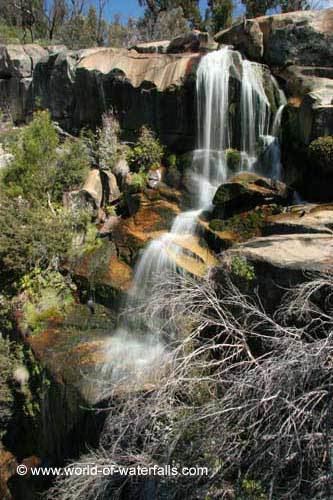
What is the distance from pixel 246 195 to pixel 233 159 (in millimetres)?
2546

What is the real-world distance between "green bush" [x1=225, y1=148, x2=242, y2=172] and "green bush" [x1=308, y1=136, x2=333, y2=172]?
2180 mm

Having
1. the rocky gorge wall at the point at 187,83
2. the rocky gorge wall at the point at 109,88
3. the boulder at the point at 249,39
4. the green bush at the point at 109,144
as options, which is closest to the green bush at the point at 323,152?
the rocky gorge wall at the point at 187,83

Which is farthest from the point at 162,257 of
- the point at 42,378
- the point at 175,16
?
the point at 175,16

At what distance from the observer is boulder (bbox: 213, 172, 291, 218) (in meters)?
9.03

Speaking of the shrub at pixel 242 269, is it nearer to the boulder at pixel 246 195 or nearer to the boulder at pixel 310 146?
the boulder at pixel 246 195

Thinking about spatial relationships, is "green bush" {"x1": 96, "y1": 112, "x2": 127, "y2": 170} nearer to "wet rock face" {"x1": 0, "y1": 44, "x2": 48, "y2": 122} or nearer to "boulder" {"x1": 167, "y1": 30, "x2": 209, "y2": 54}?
"boulder" {"x1": 167, "y1": 30, "x2": 209, "y2": 54}

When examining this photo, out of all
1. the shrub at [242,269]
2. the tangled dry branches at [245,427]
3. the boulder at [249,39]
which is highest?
the boulder at [249,39]

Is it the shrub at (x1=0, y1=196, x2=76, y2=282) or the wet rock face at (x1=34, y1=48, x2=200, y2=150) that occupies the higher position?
the wet rock face at (x1=34, y1=48, x2=200, y2=150)

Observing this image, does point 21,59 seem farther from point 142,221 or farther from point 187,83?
point 142,221

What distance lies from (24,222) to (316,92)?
7.37 meters

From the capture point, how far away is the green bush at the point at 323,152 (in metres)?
9.19

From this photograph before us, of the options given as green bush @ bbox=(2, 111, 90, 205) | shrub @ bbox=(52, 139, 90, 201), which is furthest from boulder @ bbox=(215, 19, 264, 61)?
shrub @ bbox=(52, 139, 90, 201)

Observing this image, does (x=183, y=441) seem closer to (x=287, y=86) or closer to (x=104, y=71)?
(x=287, y=86)

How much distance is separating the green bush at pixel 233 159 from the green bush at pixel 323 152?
218 cm
